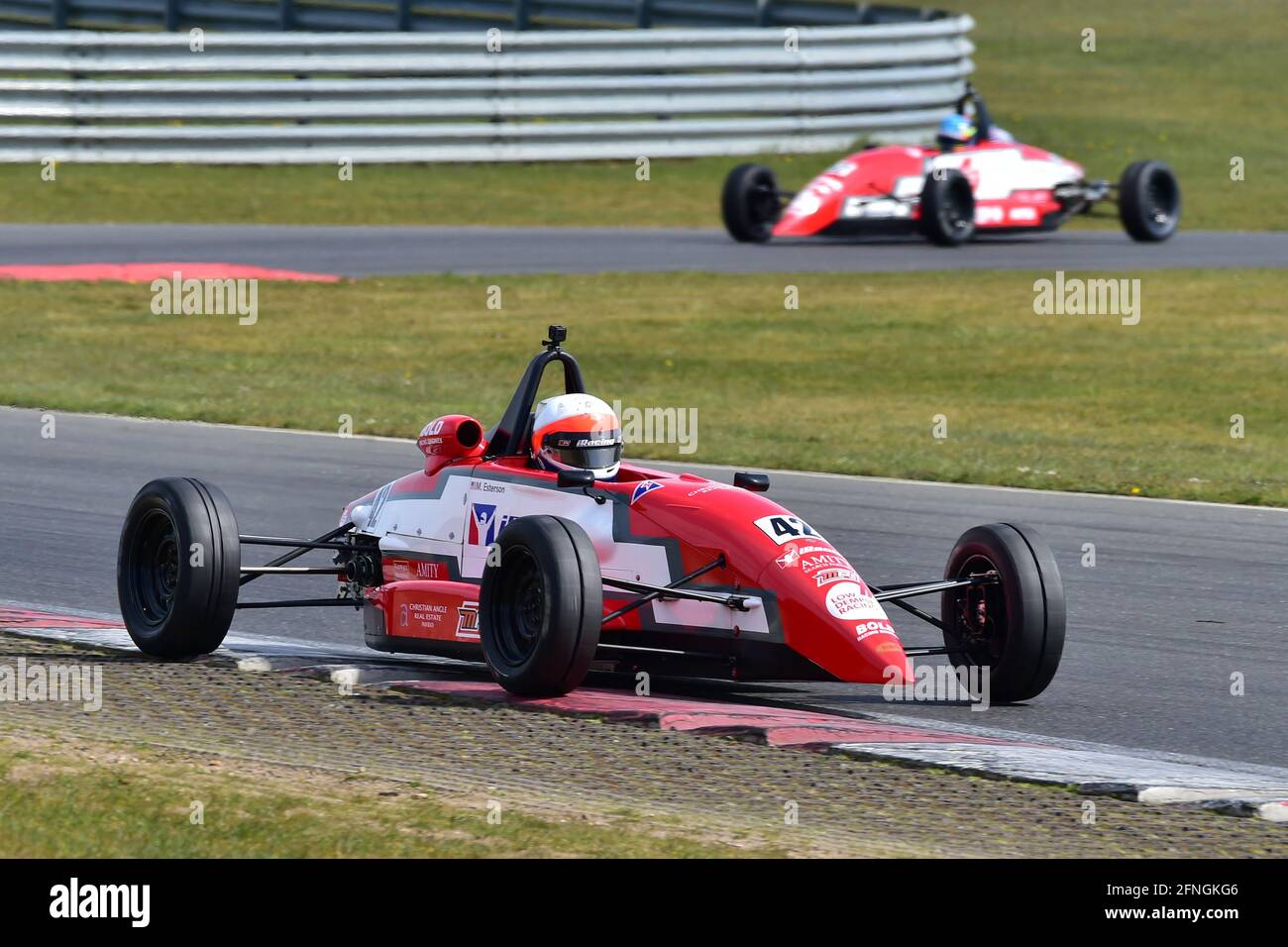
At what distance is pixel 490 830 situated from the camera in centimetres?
589

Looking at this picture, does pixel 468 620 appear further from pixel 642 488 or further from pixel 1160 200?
pixel 1160 200

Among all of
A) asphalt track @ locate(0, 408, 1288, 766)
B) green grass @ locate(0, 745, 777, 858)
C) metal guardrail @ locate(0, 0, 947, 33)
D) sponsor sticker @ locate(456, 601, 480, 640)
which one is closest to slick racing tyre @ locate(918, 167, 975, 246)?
metal guardrail @ locate(0, 0, 947, 33)

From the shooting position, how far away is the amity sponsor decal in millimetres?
8539

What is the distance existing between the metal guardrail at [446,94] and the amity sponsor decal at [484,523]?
18.3m

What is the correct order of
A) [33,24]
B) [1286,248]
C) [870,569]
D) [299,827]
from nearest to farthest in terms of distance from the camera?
[299,827] → [870,569] → [1286,248] → [33,24]

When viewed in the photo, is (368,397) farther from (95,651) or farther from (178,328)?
(95,651)

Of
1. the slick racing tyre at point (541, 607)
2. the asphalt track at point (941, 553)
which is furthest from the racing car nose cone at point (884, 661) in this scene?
the slick racing tyre at point (541, 607)

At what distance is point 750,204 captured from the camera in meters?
Result: 24.4

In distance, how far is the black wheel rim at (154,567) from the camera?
8.63 m

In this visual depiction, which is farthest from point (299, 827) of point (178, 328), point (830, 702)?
point (178, 328)

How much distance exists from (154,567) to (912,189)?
1674cm

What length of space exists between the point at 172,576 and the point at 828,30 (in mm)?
21811

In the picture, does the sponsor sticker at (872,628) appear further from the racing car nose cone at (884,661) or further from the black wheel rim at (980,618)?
the black wheel rim at (980,618)

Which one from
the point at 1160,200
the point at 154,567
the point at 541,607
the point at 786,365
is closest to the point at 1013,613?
the point at 541,607
